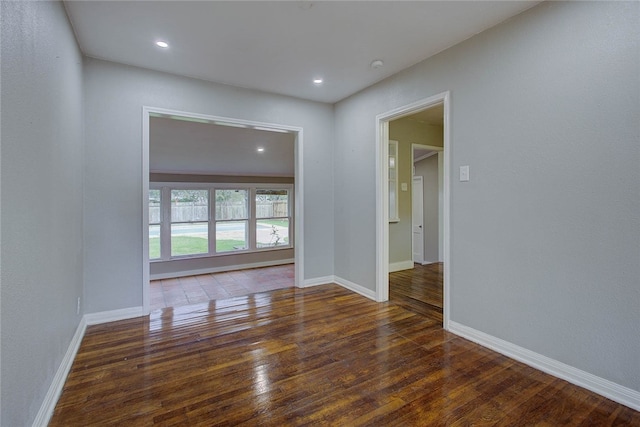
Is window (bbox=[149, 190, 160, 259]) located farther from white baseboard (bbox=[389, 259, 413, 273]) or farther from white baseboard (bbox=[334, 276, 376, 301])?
white baseboard (bbox=[389, 259, 413, 273])

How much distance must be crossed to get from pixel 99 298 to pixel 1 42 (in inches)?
100

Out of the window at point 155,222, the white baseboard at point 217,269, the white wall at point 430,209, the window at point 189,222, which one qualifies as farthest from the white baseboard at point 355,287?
the window at point 155,222

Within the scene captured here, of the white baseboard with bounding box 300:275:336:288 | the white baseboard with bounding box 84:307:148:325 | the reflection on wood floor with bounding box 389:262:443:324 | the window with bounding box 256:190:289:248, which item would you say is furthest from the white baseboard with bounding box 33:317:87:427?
the window with bounding box 256:190:289:248

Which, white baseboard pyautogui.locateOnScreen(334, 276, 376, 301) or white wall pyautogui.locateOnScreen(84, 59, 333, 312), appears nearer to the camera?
white wall pyautogui.locateOnScreen(84, 59, 333, 312)

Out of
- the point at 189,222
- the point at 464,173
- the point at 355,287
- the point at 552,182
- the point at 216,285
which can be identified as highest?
the point at 464,173

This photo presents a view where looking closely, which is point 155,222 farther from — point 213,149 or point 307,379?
point 307,379

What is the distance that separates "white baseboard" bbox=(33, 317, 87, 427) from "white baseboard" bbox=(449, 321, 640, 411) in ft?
9.58

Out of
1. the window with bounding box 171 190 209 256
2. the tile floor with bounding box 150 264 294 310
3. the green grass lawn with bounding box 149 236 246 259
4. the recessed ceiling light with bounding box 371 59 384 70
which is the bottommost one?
the tile floor with bounding box 150 264 294 310

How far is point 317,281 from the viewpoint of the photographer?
434 cm

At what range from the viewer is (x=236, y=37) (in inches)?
102

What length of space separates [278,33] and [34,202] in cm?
208

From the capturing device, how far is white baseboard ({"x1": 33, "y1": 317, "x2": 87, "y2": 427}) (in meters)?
1.61

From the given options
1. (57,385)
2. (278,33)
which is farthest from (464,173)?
(57,385)

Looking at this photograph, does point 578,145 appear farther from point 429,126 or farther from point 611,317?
point 429,126
